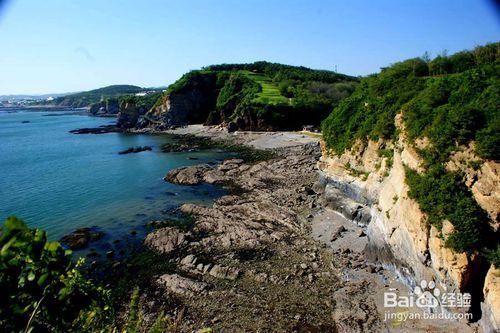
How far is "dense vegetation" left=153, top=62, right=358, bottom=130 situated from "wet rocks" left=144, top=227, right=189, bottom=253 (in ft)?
166

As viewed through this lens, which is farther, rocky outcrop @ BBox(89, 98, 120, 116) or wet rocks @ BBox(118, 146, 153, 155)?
rocky outcrop @ BBox(89, 98, 120, 116)

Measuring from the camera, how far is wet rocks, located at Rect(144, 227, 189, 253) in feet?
79.0

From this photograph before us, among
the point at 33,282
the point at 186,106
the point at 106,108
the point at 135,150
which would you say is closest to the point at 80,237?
the point at 33,282

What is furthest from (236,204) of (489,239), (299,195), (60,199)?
(489,239)

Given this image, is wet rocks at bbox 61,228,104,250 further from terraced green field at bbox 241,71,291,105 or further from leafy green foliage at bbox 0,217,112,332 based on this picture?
terraced green field at bbox 241,71,291,105

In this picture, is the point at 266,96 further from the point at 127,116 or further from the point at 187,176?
the point at 187,176

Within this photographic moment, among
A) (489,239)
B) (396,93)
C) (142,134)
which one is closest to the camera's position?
(489,239)

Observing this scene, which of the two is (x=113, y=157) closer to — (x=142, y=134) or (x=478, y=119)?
(x=142, y=134)

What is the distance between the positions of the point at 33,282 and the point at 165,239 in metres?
22.1

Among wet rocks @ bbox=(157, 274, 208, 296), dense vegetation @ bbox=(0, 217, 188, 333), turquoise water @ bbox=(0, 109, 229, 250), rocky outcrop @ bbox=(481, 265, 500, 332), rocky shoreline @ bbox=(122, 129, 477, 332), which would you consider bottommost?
turquoise water @ bbox=(0, 109, 229, 250)

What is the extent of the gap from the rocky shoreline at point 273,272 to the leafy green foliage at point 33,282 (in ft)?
44.1

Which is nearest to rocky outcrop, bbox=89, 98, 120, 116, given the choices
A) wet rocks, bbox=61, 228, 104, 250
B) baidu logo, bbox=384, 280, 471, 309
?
wet rocks, bbox=61, 228, 104, 250

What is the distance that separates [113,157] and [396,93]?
157 feet

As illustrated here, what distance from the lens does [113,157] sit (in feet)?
192
